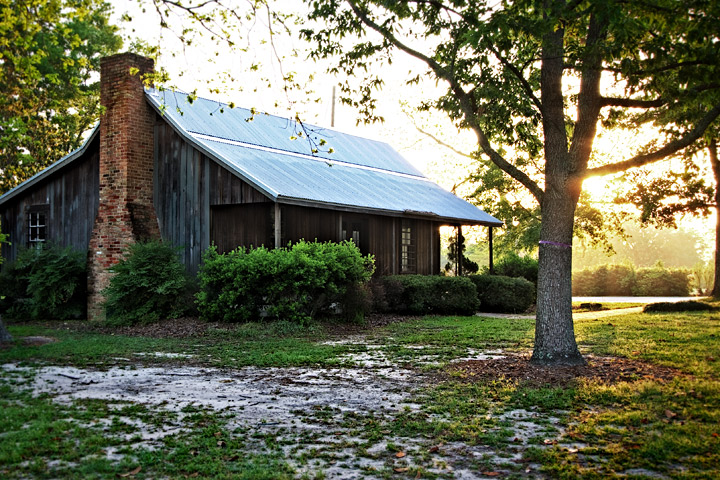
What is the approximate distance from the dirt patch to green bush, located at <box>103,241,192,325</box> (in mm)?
8030

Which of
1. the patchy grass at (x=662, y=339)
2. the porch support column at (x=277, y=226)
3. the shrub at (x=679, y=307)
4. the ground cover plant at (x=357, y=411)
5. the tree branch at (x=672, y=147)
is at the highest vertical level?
the tree branch at (x=672, y=147)

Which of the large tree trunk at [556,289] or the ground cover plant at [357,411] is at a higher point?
the large tree trunk at [556,289]

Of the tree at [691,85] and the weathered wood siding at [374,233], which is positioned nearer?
the tree at [691,85]

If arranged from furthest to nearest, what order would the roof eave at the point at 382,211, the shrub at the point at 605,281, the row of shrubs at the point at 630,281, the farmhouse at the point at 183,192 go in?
the shrub at the point at 605,281 < the row of shrubs at the point at 630,281 < the farmhouse at the point at 183,192 < the roof eave at the point at 382,211

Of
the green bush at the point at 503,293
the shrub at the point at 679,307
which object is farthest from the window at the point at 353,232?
the shrub at the point at 679,307

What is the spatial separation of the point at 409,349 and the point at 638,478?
680 centimetres

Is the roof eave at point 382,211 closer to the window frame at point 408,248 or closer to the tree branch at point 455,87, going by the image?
the window frame at point 408,248

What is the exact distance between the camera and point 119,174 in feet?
56.8

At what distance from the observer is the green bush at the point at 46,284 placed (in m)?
16.9

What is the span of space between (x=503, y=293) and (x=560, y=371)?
507 inches

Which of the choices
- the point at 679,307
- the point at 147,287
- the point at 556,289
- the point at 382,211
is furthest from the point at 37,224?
the point at 679,307

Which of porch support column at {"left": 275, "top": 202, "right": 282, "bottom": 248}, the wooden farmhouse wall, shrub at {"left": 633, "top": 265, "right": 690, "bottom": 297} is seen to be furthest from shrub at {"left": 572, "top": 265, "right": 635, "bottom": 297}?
porch support column at {"left": 275, "top": 202, "right": 282, "bottom": 248}

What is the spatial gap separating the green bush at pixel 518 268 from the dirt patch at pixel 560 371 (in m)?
18.5

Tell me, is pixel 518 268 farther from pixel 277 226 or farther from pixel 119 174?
pixel 119 174
